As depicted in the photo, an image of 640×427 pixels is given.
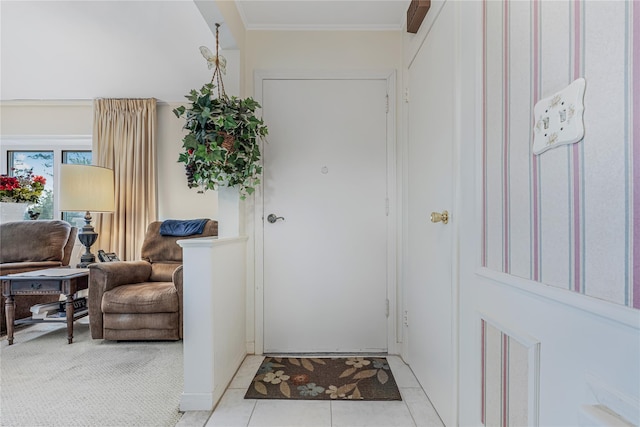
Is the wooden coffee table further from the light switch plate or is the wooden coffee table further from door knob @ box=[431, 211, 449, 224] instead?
the light switch plate

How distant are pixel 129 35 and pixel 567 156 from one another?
314 centimetres

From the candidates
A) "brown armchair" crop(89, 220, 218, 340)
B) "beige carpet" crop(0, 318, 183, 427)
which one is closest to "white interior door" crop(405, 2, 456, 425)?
"beige carpet" crop(0, 318, 183, 427)

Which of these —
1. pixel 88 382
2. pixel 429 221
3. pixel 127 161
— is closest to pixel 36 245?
pixel 127 161

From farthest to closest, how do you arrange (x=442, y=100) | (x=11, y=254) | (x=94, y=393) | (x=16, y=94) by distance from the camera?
(x=16, y=94) → (x=11, y=254) → (x=94, y=393) → (x=442, y=100)

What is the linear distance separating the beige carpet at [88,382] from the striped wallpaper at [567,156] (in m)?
1.69

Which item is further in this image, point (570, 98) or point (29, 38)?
point (29, 38)

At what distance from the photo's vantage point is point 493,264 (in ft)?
3.34

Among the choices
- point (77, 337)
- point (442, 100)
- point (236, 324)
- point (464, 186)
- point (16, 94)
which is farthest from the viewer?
point (16, 94)

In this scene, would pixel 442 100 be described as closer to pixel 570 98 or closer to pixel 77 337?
pixel 570 98

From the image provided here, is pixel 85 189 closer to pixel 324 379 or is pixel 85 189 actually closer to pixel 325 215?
pixel 325 215

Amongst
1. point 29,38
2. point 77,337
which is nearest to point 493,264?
point 77,337

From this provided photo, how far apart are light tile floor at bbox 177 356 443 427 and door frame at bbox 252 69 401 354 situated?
0.53m

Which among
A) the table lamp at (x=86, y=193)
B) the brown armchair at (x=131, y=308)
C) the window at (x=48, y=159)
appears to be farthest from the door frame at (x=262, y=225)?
the window at (x=48, y=159)

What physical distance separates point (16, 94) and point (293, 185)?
3860 mm
